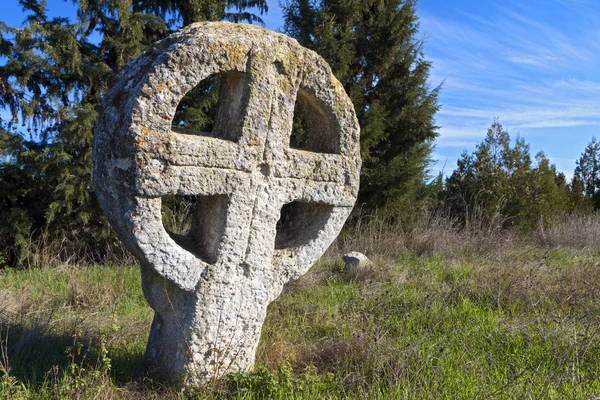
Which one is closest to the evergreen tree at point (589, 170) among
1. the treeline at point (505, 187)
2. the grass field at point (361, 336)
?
the treeline at point (505, 187)

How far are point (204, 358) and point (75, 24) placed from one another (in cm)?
665

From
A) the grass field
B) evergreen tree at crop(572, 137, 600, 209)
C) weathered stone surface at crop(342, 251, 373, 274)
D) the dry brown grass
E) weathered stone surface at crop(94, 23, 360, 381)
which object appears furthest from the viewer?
evergreen tree at crop(572, 137, 600, 209)

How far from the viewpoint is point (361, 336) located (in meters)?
3.65

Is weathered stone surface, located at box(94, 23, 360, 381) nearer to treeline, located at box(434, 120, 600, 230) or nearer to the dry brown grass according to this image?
the dry brown grass

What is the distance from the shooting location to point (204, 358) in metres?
3.17

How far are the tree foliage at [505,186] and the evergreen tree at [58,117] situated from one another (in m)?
7.57

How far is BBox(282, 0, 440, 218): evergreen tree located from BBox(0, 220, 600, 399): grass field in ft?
12.9

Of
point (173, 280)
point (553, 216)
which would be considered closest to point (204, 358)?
point (173, 280)

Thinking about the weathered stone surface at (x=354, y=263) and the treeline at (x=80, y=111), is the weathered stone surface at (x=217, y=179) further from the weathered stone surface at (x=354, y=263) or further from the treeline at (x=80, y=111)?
the treeline at (x=80, y=111)

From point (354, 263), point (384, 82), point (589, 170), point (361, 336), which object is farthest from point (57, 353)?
point (589, 170)

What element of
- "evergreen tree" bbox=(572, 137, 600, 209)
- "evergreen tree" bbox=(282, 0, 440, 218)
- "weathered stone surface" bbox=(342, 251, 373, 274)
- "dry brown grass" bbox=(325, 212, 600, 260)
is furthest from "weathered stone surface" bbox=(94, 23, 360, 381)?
"evergreen tree" bbox=(572, 137, 600, 209)

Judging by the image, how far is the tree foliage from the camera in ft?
40.6

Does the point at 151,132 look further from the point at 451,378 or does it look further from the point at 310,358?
the point at 451,378

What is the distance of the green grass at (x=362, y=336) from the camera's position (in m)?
3.13
